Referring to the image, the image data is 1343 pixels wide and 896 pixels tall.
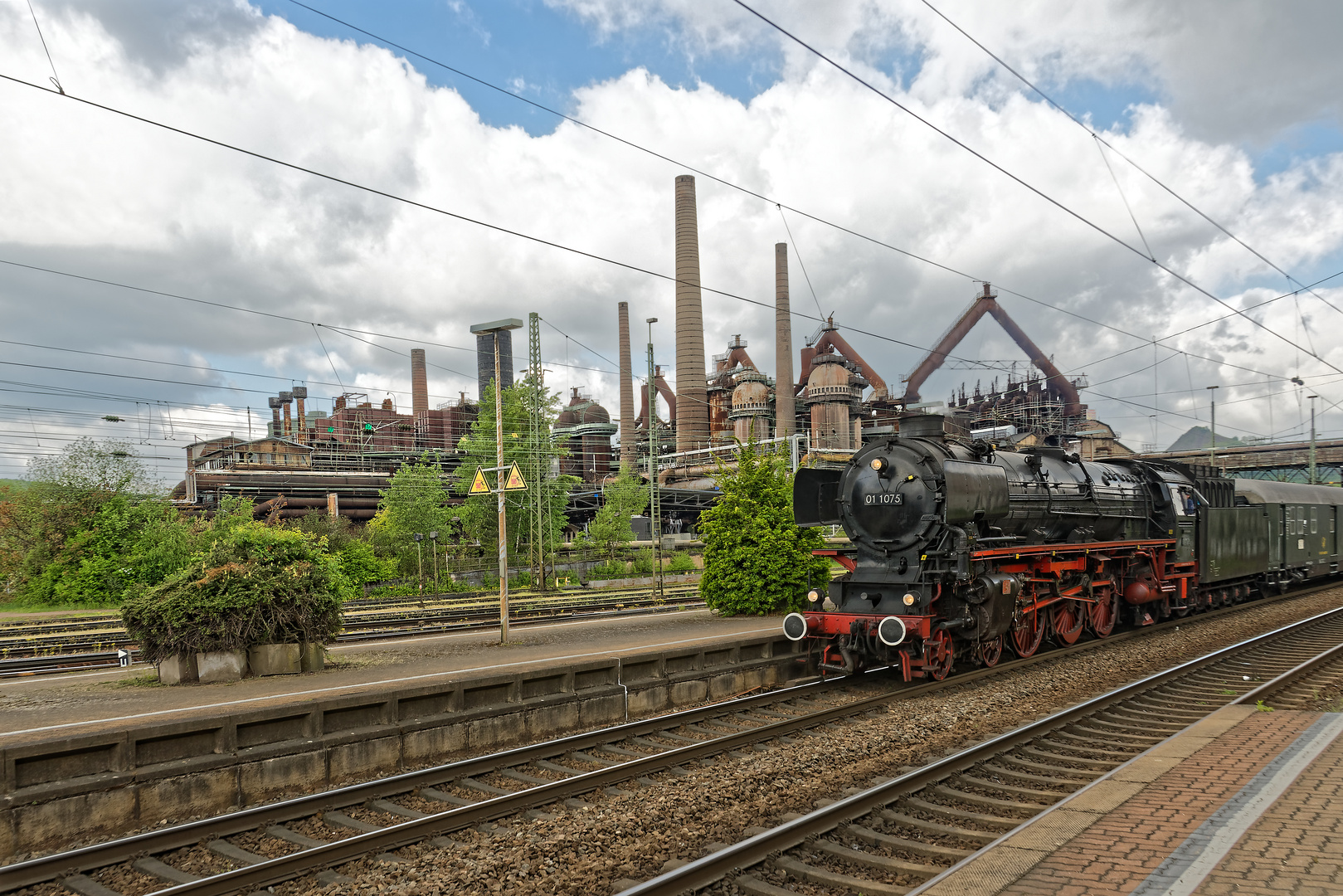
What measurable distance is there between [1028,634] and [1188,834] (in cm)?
865

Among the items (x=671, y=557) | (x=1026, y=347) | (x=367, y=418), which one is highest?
(x=1026, y=347)

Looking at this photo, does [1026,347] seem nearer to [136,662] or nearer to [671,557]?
[671,557]

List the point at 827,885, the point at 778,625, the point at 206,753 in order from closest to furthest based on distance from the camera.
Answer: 1. the point at 827,885
2. the point at 206,753
3. the point at 778,625

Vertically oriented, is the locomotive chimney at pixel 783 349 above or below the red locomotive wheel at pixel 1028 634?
above

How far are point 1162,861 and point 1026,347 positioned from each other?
277 feet

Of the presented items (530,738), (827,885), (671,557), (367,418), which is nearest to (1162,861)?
(827,885)

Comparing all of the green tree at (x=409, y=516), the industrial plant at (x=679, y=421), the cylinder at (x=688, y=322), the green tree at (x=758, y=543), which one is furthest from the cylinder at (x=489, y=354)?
the green tree at (x=758, y=543)

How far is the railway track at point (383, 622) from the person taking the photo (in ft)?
49.7

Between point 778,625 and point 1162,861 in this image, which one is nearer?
point 1162,861

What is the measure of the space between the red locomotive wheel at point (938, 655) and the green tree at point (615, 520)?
107 ft

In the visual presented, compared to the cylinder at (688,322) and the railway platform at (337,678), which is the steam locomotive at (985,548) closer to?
the railway platform at (337,678)

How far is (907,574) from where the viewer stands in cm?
1178

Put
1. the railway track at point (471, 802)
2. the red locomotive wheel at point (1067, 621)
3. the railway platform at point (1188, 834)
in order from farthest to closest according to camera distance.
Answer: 1. the red locomotive wheel at point (1067, 621)
2. the railway track at point (471, 802)
3. the railway platform at point (1188, 834)

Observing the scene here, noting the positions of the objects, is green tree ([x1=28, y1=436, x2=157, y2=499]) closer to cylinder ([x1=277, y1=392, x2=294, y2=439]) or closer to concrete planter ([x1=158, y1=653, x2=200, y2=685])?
concrete planter ([x1=158, y1=653, x2=200, y2=685])
